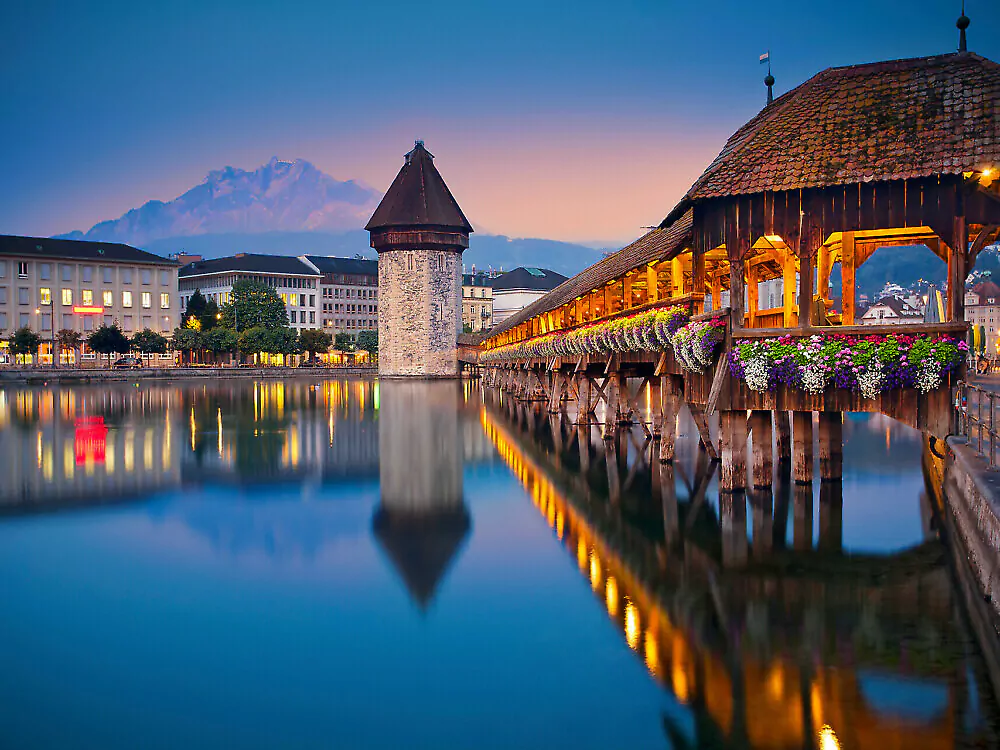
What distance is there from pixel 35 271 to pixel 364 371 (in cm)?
3190

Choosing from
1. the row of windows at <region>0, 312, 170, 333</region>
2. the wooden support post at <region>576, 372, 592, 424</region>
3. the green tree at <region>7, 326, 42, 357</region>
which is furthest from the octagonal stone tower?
the wooden support post at <region>576, 372, 592, 424</region>

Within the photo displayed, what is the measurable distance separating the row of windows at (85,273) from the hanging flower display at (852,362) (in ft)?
316

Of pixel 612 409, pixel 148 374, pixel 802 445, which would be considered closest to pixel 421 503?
pixel 802 445

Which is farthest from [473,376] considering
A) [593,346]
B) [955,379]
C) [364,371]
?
[955,379]

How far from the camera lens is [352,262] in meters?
146

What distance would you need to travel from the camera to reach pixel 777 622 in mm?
A: 8602

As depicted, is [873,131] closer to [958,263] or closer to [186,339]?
[958,263]

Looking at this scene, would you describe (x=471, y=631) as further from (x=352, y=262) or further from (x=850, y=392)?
(x=352, y=262)

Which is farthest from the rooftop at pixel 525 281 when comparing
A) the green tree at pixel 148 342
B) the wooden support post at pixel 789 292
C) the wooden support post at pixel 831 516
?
the wooden support post at pixel 831 516

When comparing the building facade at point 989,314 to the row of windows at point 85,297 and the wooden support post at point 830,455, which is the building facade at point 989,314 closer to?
the row of windows at point 85,297

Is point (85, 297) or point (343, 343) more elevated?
point (85, 297)

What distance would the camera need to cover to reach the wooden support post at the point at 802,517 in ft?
38.9

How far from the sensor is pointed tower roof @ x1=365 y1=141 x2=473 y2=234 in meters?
77.6

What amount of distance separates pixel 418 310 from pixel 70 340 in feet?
120
